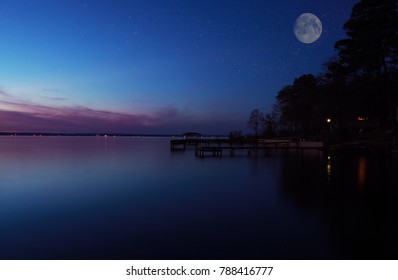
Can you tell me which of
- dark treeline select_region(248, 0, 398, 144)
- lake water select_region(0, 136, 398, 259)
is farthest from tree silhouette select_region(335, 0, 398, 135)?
lake water select_region(0, 136, 398, 259)

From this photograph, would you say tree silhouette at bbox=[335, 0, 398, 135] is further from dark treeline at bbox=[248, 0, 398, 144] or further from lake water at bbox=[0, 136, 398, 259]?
lake water at bbox=[0, 136, 398, 259]

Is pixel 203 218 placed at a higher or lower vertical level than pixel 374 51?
lower

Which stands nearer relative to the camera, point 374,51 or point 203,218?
point 203,218

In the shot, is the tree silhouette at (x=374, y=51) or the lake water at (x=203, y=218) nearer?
the lake water at (x=203, y=218)

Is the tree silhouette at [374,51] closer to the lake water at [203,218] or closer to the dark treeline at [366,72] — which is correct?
the dark treeline at [366,72]

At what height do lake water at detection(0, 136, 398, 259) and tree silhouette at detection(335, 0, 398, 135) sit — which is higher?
tree silhouette at detection(335, 0, 398, 135)

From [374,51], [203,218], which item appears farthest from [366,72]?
[203,218]

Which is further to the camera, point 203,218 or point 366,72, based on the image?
point 366,72

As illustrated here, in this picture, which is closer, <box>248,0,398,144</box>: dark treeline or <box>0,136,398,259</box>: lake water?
<box>0,136,398,259</box>: lake water

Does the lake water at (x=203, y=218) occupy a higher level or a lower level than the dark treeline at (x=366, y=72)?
lower

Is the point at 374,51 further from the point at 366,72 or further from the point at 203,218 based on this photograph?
the point at 203,218

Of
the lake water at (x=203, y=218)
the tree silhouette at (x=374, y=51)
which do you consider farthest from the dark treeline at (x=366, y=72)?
the lake water at (x=203, y=218)
